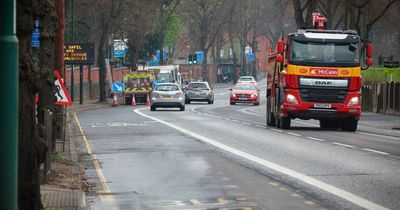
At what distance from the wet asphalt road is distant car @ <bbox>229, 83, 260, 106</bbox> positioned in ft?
133

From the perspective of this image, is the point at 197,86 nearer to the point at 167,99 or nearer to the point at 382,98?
the point at 167,99

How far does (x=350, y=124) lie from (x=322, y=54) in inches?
118

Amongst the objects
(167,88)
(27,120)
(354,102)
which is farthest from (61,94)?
(167,88)

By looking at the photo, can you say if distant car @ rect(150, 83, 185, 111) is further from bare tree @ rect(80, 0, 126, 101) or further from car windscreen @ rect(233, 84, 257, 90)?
car windscreen @ rect(233, 84, 257, 90)

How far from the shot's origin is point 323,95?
30.7 m

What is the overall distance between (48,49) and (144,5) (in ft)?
172

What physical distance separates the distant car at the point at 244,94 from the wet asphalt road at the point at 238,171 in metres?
40.5

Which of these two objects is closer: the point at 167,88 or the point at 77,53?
the point at 167,88

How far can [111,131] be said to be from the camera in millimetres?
30828

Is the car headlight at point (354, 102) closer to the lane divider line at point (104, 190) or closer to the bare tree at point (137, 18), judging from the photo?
A: the lane divider line at point (104, 190)

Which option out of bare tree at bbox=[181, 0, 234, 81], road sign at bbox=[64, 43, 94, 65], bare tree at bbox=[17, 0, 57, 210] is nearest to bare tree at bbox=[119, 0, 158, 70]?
road sign at bbox=[64, 43, 94, 65]

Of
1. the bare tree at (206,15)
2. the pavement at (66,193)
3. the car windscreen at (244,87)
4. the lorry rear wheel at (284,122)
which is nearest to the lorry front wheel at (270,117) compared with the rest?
the lorry rear wheel at (284,122)

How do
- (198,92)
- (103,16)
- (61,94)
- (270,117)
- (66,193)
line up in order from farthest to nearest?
(198,92)
(103,16)
(270,117)
(61,94)
(66,193)

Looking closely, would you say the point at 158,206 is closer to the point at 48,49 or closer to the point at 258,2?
the point at 48,49
